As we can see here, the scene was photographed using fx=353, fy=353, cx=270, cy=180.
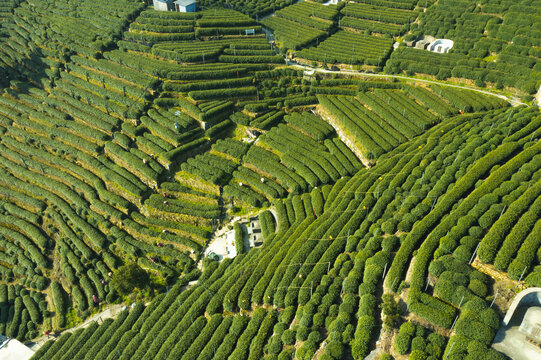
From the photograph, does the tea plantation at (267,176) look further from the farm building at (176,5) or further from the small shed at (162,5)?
the small shed at (162,5)

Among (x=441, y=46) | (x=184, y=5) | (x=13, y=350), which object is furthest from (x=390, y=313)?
(x=184, y=5)

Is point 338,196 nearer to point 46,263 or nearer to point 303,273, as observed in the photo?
point 303,273

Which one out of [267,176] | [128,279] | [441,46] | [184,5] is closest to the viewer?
[128,279]

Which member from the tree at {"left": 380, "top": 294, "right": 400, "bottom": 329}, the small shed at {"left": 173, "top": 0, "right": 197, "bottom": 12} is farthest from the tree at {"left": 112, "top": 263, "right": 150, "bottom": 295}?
the small shed at {"left": 173, "top": 0, "right": 197, "bottom": 12}

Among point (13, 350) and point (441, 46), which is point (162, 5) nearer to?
point (441, 46)

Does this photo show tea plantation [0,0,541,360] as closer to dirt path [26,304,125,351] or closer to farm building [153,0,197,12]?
dirt path [26,304,125,351]

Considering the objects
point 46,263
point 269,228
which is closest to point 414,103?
point 269,228
